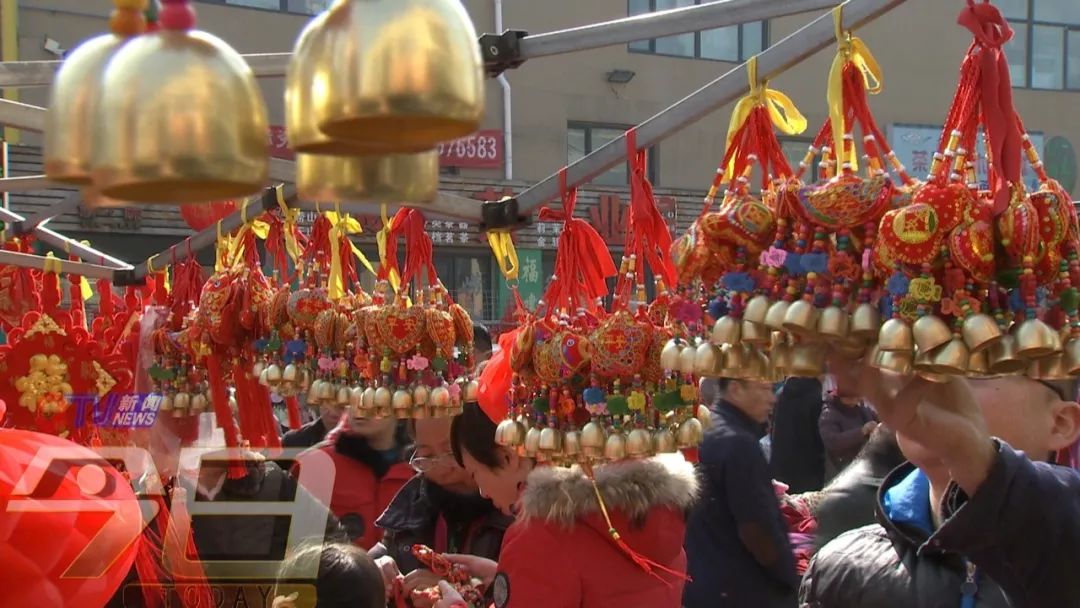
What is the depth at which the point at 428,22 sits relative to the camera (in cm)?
77

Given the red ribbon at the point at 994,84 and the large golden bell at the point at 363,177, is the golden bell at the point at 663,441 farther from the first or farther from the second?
the large golden bell at the point at 363,177

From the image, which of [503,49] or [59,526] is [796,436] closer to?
[503,49]

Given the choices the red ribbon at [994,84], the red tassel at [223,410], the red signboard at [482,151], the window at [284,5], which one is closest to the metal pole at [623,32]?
the red ribbon at [994,84]

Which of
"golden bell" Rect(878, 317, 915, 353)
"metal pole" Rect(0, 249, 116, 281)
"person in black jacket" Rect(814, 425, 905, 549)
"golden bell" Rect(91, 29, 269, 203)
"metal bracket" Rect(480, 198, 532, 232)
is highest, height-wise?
"golden bell" Rect(91, 29, 269, 203)

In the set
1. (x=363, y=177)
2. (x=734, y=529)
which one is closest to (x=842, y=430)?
(x=734, y=529)

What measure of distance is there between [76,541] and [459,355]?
3.47 ft

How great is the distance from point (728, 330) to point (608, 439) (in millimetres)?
660

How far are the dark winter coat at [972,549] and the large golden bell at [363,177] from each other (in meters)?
0.85

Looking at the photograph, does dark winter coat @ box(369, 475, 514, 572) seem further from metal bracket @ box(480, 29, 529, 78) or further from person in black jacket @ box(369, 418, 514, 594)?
metal bracket @ box(480, 29, 529, 78)

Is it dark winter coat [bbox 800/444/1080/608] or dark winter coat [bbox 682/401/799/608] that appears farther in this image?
dark winter coat [bbox 682/401/799/608]

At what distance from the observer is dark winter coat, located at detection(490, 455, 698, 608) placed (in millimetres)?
2314

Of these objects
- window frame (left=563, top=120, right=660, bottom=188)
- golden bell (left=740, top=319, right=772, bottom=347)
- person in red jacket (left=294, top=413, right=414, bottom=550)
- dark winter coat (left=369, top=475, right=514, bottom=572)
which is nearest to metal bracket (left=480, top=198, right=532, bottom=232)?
golden bell (left=740, top=319, right=772, bottom=347)

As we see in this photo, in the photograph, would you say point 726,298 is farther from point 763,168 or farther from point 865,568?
point 865,568

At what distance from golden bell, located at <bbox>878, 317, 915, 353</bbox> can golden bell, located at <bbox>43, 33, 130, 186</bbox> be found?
0.88m
